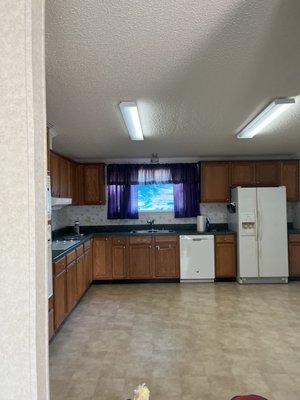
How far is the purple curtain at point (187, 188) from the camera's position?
631 cm

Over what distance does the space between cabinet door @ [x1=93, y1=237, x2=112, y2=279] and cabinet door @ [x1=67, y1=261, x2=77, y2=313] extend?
4.52ft

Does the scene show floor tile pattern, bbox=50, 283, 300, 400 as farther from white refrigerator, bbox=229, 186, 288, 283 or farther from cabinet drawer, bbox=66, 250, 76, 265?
cabinet drawer, bbox=66, 250, 76, 265

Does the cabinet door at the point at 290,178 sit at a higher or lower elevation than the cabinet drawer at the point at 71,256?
higher

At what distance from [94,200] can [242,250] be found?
9.44 feet

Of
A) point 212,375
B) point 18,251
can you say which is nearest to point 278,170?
point 212,375

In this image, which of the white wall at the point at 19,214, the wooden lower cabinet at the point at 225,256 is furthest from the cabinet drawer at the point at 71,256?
the white wall at the point at 19,214

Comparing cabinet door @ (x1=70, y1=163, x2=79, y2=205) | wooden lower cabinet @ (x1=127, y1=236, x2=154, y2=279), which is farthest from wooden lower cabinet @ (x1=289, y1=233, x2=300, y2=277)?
cabinet door @ (x1=70, y1=163, x2=79, y2=205)

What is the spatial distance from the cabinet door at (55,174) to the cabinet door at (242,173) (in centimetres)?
319

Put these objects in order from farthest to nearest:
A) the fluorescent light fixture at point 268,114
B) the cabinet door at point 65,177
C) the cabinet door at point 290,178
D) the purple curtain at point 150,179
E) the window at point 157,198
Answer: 1. the window at point 157,198
2. the purple curtain at point 150,179
3. the cabinet door at point 290,178
4. the cabinet door at point 65,177
5. the fluorescent light fixture at point 268,114

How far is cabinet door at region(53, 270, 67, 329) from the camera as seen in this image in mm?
3481

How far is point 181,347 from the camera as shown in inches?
126

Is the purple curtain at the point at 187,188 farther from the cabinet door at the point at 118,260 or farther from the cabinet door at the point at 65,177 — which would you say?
the cabinet door at the point at 65,177

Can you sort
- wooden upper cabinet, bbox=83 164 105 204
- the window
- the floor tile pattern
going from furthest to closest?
the window
wooden upper cabinet, bbox=83 164 105 204
the floor tile pattern

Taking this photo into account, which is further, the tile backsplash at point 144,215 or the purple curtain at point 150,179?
the tile backsplash at point 144,215
